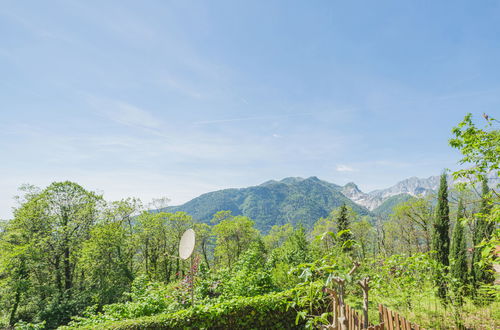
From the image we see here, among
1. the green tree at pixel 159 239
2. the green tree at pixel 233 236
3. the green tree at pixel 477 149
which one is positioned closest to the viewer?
the green tree at pixel 477 149

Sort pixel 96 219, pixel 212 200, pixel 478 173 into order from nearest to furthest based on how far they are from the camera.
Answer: pixel 478 173 < pixel 96 219 < pixel 212 200

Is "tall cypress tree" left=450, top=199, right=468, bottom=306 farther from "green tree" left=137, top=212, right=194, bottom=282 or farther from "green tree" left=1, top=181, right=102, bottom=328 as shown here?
"green tree" left=1, top=181, right=102, bottom=328

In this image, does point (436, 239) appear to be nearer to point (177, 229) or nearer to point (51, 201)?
point (177, 229)

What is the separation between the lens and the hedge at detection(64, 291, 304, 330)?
15.7 feet

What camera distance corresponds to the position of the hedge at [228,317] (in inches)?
188

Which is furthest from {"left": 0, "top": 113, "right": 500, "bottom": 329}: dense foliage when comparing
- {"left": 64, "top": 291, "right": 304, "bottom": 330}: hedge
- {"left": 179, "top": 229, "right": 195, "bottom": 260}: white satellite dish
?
{"left": 179, "top": 229, "right": 195, "bottom": 260}: white satellite dish

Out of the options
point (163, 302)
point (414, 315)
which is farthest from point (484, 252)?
point (163, 302)

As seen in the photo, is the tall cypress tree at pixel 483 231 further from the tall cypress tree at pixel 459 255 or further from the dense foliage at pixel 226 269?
the tall cypress tree at pixel 459 255

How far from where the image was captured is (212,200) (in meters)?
174

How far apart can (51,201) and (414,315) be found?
20993mm

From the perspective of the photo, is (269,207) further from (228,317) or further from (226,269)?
(228,317)

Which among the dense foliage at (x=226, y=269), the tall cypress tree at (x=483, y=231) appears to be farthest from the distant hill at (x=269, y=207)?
the tall cypress tree at (x=483, y=231)

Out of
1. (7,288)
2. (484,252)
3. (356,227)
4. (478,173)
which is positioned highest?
(478,173)

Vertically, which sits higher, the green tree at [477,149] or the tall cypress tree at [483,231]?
the green tree at [477,149]
